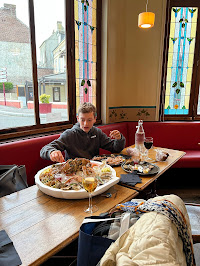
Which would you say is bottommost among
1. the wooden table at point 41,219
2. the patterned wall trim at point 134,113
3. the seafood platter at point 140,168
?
the wooden table at point 41,219

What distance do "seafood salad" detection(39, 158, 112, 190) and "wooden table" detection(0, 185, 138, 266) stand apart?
0.08 meters

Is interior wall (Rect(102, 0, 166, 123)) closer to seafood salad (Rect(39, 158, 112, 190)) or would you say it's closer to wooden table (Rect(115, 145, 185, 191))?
wooden table (Rect(115, 145, 185, 191))

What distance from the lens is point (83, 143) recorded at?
2.13m

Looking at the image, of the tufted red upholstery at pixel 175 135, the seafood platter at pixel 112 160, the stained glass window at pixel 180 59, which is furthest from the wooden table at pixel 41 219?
the stained glass window at pixel 180 59

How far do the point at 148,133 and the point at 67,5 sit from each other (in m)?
2.22

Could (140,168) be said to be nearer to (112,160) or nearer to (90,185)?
(112,160)

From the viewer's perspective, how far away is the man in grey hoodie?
199 cm

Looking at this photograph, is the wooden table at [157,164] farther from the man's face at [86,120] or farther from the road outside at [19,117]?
the road outside at [19,117]

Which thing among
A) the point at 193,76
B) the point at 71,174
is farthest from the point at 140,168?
the point at 193,76

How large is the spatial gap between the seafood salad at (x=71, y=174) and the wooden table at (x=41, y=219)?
0.08 metres

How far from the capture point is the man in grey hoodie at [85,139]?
1.99 m

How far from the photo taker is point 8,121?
7.63 feet

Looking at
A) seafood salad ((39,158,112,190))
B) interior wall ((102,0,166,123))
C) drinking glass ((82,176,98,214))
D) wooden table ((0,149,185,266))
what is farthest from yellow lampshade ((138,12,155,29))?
drinking glass ((82,176,98,214))

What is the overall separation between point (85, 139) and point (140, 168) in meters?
0.74
